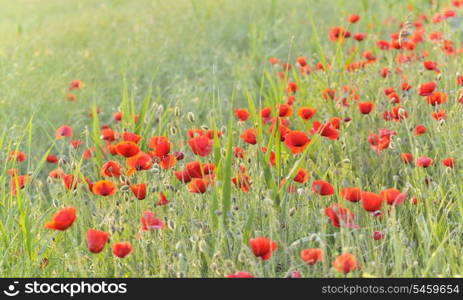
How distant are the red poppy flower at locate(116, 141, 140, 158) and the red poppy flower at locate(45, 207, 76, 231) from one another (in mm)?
363

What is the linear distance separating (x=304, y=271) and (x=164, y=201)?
447 mm

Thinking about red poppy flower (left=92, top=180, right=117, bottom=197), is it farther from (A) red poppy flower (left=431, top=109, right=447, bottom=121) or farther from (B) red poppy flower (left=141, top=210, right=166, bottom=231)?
(A) red poppy flower (left=431, top=109, right=447, bottom=121)

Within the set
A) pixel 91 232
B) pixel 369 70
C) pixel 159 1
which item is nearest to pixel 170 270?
pixel 91 232

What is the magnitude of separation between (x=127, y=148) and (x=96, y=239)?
0.42m

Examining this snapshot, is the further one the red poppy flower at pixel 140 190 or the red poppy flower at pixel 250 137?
the red poppy flower at pixel 250 137

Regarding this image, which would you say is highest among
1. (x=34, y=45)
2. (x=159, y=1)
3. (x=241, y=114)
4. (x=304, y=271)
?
(x=159, y=1)

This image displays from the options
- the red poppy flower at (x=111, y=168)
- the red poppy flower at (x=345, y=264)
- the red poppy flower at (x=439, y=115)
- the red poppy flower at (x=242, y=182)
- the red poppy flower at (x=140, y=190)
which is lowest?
the red poppy flower at (x=345, y=264)

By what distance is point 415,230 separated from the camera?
6.60ft

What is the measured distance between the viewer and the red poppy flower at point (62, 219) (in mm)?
1593

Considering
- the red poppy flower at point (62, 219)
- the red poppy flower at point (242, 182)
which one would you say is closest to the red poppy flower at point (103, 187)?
the red poppy flower at point (62, 219)

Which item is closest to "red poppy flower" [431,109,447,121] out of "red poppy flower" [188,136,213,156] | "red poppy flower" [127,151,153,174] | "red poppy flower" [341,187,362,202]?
"red poppy flower" [341,187,362,202]

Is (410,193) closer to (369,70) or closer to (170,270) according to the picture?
(170,270)

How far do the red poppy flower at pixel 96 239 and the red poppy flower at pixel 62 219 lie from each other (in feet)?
0.22

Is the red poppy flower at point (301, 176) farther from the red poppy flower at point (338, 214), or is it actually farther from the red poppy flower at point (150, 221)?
the red poppy flower at point (150, 221)
